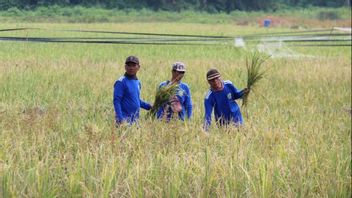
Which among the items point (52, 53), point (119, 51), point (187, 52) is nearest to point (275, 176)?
point (52, 53)

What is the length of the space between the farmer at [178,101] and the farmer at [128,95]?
0.23 m

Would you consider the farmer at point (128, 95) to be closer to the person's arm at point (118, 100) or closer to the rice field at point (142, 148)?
the person's arm at point (118, 100)

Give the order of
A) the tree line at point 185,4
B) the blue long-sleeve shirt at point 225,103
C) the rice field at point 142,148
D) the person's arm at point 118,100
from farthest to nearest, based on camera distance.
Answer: the tree line at point 185,4, the blue long-sleeve shirt at point 225,103, the person's arm at point 118,100, the rice field at point 142,148

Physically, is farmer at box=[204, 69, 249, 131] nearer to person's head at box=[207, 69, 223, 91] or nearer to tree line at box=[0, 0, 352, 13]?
person's head at box=[207, 69, 223, 91]

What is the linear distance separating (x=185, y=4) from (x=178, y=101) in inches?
497

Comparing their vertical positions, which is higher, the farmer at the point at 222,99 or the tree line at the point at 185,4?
the tree line at the point at 185,4

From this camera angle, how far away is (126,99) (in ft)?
18.4

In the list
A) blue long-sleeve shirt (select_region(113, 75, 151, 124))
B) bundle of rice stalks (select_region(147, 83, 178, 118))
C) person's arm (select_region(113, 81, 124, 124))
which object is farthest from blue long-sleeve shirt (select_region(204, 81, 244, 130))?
person's arm (select_region(113, 81, 124, 124))

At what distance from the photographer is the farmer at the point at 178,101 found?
216 inches

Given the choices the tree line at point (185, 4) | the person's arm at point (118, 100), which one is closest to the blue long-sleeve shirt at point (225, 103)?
the person's arm at point (118, 100)

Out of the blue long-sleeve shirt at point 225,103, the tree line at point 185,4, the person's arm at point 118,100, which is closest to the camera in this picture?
the person's arm at point 118,100

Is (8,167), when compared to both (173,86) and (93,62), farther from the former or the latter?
(93,62)

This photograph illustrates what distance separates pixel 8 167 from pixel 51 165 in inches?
13.6

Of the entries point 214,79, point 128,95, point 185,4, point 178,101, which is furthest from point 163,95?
point 185,4
